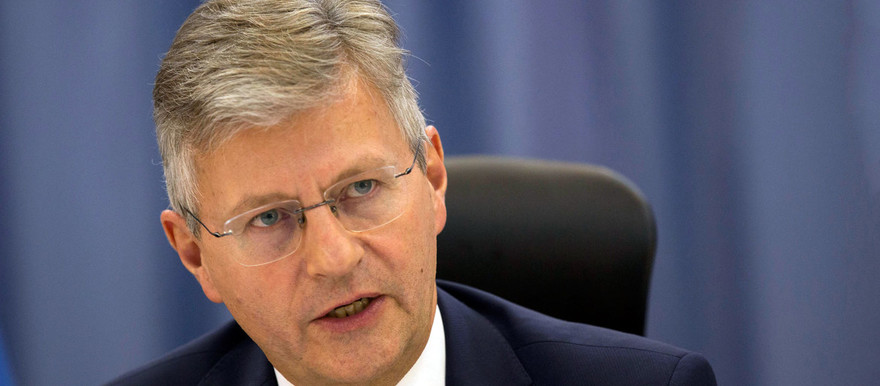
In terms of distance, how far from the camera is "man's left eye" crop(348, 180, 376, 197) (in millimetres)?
1252

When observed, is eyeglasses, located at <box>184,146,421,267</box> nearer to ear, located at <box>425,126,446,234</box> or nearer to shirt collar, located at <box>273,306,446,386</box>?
ear, located at <box>425,126,446,234</box>

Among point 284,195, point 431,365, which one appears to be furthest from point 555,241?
point 284,195

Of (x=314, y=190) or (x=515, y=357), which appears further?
(x=515, y=357)

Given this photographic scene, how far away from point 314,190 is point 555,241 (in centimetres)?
63

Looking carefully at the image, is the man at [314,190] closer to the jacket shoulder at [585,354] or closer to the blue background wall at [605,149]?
the jacket shoulder at [585,354]

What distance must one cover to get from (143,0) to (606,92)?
1602 mm

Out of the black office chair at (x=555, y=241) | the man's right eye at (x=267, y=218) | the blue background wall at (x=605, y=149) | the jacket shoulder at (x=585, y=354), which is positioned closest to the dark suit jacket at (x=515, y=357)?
the jacket shoulder at (x=585, y=354)

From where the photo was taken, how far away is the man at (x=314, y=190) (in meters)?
1.21

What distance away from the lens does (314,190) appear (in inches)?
47.7

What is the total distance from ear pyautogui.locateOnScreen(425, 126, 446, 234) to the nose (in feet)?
0.76

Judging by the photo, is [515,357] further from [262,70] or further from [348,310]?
[262,70]

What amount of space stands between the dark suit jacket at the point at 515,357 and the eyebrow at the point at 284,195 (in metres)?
0.39

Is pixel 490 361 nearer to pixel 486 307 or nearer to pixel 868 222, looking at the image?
pixel 486 307

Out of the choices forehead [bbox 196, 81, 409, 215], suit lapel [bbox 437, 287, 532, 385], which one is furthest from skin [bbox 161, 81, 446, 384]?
suit lapel [bbox 437, 287, 532, 385]
